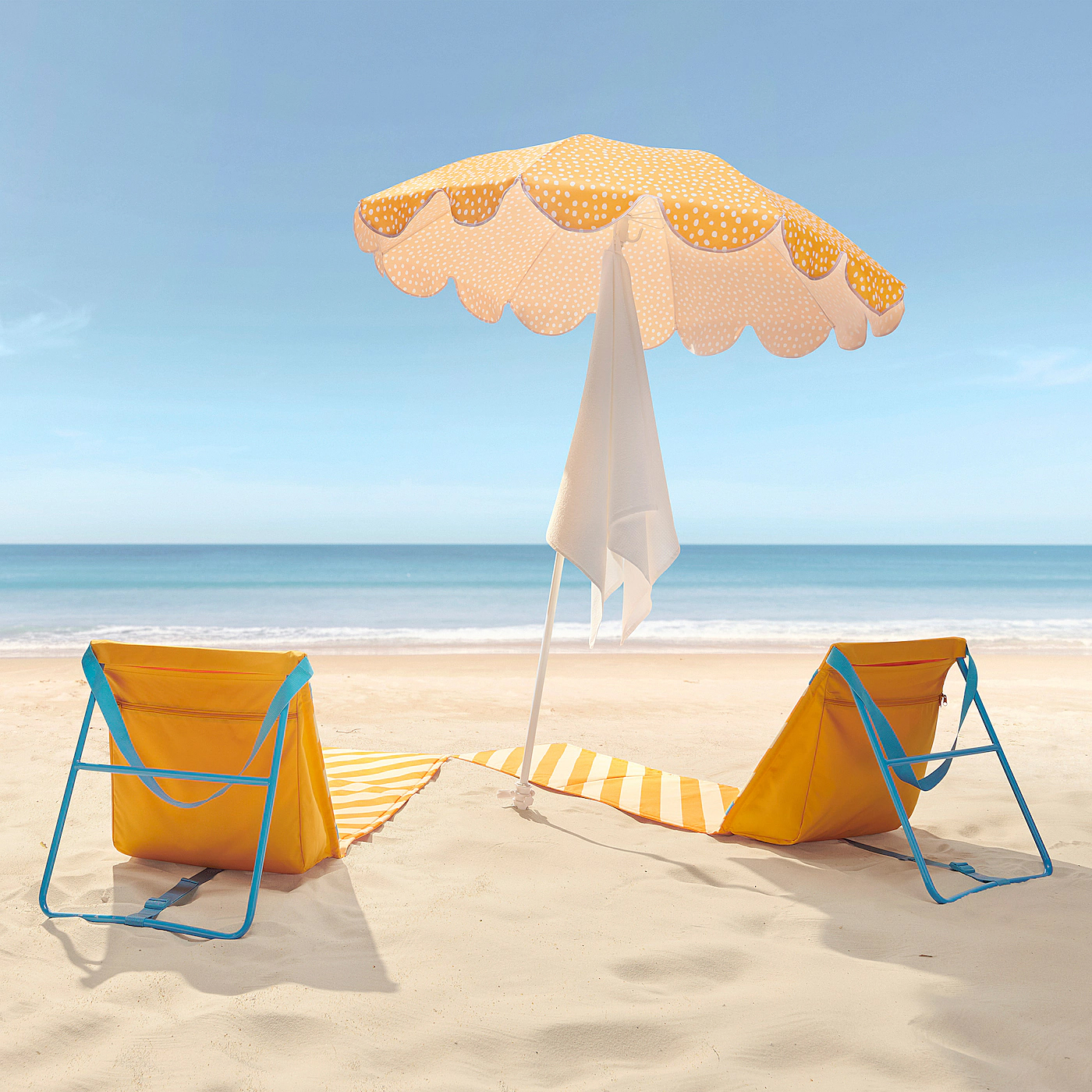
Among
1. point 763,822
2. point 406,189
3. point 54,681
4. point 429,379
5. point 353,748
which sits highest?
point 429,379

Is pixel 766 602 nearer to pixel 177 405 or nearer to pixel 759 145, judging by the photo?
pixel 759 145

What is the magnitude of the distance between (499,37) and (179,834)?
523 inches

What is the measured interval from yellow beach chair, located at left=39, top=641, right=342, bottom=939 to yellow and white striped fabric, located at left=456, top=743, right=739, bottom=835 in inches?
57.9

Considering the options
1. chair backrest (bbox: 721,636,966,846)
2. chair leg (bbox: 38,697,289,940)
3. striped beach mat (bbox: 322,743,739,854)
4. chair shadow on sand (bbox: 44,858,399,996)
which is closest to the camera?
chair shadow on sand (bbox: 44,858,399,996)

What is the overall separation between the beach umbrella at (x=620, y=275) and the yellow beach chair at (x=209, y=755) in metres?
1.09

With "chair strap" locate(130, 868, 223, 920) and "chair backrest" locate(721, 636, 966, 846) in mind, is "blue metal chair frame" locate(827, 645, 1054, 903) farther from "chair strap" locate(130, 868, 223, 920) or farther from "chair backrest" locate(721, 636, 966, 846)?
"chair strap" locate(130, 868, 223, 920)

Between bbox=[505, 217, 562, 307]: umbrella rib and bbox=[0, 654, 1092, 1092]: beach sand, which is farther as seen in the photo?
bbox=[505, 217, 562, 307]: umbrella rib

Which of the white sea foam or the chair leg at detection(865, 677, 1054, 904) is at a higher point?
the chair leg at detection(865, 677, 1054, 904)

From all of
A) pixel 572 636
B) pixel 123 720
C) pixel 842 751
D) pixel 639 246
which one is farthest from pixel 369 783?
pixel 572 636

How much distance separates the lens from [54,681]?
6520 mm

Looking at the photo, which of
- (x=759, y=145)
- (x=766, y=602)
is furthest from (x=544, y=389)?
(x=759, y=145)

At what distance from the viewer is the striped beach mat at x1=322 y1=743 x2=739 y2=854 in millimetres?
3041

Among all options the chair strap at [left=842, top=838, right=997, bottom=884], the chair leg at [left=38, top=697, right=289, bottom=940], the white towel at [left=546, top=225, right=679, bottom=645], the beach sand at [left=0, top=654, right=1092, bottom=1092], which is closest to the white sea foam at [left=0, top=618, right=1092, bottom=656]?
the chair strap at [left=842, top=838, right=997, bottom=884]

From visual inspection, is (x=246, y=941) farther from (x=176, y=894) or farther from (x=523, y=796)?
(x=523, y=796)
